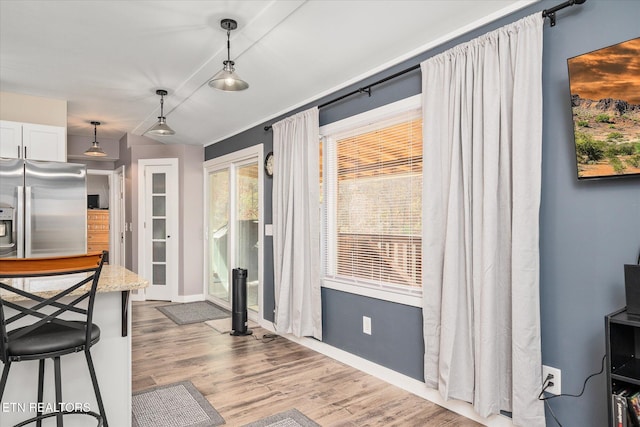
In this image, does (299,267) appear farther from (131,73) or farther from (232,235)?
(131,73)

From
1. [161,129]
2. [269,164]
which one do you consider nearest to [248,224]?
[269,164]

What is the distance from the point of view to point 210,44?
9.64ft

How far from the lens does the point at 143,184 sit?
6113mm

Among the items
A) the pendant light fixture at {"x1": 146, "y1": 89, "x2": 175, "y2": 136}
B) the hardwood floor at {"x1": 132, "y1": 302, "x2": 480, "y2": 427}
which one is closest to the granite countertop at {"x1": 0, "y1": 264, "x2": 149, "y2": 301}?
the hardwood floor at {"x1": 132, "y1": 302, "x2": 480, "y2": 427}

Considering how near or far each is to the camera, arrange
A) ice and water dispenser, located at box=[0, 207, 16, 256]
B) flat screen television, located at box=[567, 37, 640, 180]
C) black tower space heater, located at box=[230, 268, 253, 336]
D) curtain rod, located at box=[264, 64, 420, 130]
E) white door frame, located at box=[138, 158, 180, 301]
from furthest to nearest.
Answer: white door frame, located at box=[138, 158, 180, 301], black tower space heater, located at box=[230, 268, 253, 336], ice and water dispenser, located at box=[0, 207, 16, 256], curtain rod, located at box=[264, 64, 420, 130], flat screen television, located at box=[567, 37, 640, 180]

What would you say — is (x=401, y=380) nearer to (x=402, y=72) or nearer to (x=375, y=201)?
(x=375, y=201)

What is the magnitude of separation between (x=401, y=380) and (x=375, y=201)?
55.5 inches

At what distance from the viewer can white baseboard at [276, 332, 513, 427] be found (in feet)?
7.89

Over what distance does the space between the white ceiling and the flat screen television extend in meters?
0.63

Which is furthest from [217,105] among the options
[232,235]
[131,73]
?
[232,235]

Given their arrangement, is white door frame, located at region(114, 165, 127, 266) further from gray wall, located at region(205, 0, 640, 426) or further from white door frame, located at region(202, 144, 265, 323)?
gray wall, located at region(205, 0, 640, 426)

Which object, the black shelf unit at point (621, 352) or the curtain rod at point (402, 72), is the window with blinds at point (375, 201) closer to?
the curtain rod at point (402, 72)

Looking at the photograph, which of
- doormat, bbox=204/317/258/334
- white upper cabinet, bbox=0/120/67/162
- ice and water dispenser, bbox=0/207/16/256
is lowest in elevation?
doormat, bbox=204/317/258/334

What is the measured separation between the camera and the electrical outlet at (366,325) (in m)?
3.26
